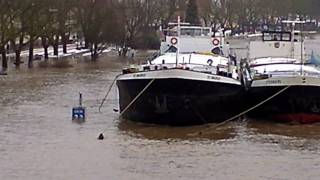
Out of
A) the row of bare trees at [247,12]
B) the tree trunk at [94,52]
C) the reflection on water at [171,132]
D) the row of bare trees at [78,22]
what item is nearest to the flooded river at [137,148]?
the reflection on water at [171,132]

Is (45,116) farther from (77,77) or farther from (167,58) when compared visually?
(77,77)

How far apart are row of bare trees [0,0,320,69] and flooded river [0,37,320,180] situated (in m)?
24.4

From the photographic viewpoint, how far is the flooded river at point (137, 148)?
19016 millimetres

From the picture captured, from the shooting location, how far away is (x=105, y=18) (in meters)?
74.4

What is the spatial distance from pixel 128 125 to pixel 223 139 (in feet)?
13.3

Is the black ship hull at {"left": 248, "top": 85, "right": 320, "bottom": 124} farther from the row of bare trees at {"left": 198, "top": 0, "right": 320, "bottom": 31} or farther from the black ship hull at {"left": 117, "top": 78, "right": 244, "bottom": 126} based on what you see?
the row of bare trees at {"left": 198, "top": 0, "right": 320, "bottom": 31}

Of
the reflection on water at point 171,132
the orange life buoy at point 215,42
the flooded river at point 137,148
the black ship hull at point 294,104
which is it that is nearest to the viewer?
the flooded river at point 137,148

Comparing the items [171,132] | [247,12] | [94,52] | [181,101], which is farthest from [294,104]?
[247,12]

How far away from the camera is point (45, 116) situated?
29094 millimetres

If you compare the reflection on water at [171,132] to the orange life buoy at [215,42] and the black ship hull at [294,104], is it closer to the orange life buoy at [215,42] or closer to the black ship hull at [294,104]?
the black ship hull at [294,104]

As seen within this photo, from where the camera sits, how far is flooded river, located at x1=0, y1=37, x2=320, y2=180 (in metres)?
19.0

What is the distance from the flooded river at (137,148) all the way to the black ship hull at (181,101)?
477 mm

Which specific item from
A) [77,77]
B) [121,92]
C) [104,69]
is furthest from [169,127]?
[104,69]

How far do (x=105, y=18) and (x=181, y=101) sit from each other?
48408 mm
